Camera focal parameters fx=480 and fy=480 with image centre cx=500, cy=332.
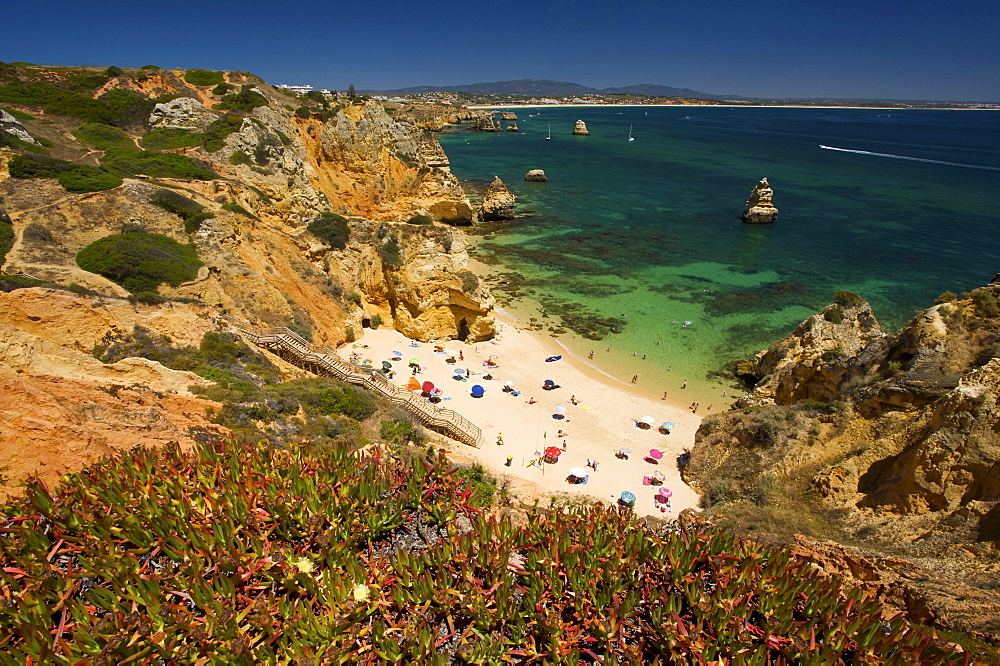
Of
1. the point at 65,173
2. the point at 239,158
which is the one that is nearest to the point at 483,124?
the point at 239,158

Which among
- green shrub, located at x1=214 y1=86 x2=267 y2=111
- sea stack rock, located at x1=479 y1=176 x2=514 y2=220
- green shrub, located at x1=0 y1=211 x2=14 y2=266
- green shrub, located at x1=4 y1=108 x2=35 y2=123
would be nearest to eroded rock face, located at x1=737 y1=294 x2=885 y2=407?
green shrub, located at x1=0 y1=211 x2=14 y2=266

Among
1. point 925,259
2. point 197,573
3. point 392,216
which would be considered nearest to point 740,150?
point 925,259

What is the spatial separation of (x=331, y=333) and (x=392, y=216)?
21.4m

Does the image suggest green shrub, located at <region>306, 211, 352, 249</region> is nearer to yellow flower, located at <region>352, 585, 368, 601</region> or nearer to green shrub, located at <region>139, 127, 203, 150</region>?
green shrub, located at <region>139, 127, 203, 150</region>

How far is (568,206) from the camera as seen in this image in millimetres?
68125

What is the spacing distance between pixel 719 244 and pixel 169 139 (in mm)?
51357

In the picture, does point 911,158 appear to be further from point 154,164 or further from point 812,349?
point 154,164

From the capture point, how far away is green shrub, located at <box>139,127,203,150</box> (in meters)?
30.0

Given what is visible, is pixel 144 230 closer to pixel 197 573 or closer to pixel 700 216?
pixel 197 573

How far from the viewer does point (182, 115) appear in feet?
109

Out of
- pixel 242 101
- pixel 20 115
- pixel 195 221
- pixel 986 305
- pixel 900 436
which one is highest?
pixel 242 101

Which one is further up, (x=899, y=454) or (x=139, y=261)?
(x=139, y=261)

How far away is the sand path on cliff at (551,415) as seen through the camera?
19.7 meters

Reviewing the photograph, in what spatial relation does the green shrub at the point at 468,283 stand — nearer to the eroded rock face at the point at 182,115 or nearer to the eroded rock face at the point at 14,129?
the eroded rock face at the point at 182,115
